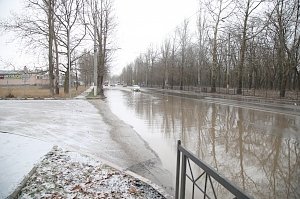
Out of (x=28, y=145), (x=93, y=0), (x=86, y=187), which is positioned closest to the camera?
(x=86, y=187)

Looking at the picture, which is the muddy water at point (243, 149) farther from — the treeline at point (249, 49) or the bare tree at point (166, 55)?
the bare tree at point (166, 55)

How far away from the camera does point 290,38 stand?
32.4 meters

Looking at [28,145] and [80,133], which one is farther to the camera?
[80,133]

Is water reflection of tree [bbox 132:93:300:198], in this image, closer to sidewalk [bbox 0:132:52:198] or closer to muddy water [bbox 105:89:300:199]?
muddy water [bbox 105:89:300:199]

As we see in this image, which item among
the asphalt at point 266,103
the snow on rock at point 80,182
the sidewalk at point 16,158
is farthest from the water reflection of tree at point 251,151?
the asphalt at point 266,103

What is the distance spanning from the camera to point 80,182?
540 cm

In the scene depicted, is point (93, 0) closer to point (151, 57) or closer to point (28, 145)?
point (28, 145)

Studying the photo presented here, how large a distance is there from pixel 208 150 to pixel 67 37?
2768 centimetres

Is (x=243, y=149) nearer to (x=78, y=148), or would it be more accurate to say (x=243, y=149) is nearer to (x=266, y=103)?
(x=78, y=148)

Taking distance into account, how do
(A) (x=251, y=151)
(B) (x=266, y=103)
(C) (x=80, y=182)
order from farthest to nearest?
(B) (x=266, y=103)
(A) (x=251, y=151)
(C) (x=80, y=182)

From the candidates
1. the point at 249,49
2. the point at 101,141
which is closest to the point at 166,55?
the point at 249,49

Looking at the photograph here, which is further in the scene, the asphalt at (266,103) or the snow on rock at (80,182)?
the asphalt at (266,103)

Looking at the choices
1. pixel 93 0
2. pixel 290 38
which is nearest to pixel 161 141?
pixel 290 38

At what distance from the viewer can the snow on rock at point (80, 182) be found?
16.0 ft
